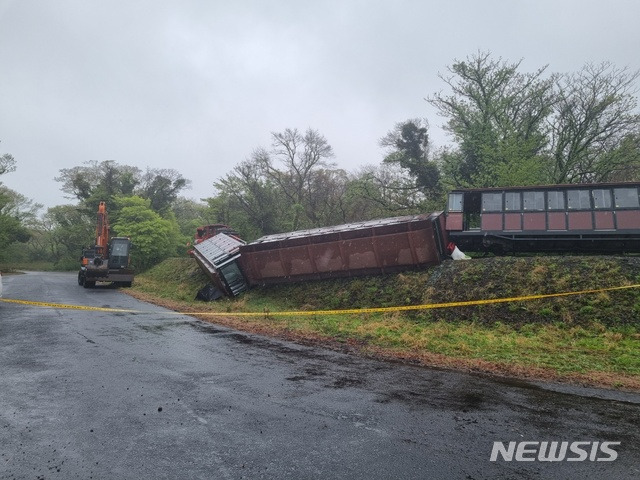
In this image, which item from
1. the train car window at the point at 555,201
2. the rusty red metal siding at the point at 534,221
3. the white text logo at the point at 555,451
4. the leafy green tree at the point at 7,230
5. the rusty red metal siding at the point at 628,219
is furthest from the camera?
the leafy green tree at the point at 7,230

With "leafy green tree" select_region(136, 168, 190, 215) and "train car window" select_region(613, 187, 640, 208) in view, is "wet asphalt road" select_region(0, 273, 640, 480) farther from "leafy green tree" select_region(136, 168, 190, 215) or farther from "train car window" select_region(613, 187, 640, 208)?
"leafy green tree" select_region(136, 168, 190, 215)

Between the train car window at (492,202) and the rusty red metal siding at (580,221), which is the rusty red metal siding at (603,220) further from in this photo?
the train car window at (492,202)

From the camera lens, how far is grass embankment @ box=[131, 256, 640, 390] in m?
7.03

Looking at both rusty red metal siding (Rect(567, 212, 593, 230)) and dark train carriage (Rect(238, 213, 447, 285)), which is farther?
rusty red metal siding (Rect(567, 212, 593, 230))

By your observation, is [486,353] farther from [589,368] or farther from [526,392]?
[526,392]

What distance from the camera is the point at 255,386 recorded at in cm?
535

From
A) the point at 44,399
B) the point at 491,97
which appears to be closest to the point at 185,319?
the point at 44,399

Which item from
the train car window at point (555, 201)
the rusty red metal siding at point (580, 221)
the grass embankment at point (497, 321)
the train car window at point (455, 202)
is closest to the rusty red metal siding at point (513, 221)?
the train car window at point (555, 201)

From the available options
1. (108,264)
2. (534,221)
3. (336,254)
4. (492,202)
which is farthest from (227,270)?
(534,221)

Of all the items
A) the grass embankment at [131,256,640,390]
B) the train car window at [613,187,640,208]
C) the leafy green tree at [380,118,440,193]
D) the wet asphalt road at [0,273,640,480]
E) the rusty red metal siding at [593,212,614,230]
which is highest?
the leafy green tree at [380,118,440,193]

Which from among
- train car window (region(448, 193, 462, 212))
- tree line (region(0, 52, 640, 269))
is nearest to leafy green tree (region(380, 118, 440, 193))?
tree line (region(0, 52, 640, 269))

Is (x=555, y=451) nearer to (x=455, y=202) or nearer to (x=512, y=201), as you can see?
(x=512, y=201)

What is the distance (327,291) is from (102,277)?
49.3 feet

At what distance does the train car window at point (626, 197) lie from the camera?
1371 cm
